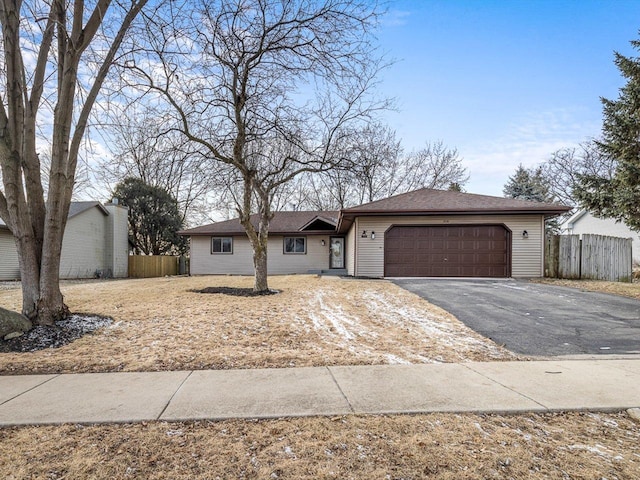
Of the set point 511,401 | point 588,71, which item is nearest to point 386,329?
point 511,401

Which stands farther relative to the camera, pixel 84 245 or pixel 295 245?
pixel 295 245

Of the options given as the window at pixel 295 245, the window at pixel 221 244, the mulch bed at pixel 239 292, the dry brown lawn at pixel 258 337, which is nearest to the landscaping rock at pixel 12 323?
the dry brown lawn at pixel 258 337

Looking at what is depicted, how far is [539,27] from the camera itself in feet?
29.9

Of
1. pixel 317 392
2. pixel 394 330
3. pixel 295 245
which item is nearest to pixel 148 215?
pixel 295 245

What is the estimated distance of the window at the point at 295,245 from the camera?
21781 millimetres

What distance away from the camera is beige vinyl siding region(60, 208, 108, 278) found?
19969 mm

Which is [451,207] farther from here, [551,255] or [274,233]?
[274,233]

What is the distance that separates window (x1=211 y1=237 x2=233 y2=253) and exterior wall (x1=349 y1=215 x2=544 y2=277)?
32.6ft

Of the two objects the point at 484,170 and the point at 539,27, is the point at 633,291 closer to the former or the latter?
the point at 539,27

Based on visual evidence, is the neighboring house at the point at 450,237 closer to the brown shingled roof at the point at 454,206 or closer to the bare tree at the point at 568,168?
the brown shingled roof at the point at 454,206

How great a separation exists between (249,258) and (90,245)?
31.3 ft

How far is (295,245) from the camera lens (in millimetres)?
21828

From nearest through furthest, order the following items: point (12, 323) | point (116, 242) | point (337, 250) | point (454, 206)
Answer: point (12, 323) < point (454, 206) < point (337, 250) < point (116, 242)

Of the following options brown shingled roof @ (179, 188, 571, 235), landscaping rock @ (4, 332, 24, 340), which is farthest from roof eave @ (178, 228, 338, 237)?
landscaping rock @ (4, 332, 24, 340)
